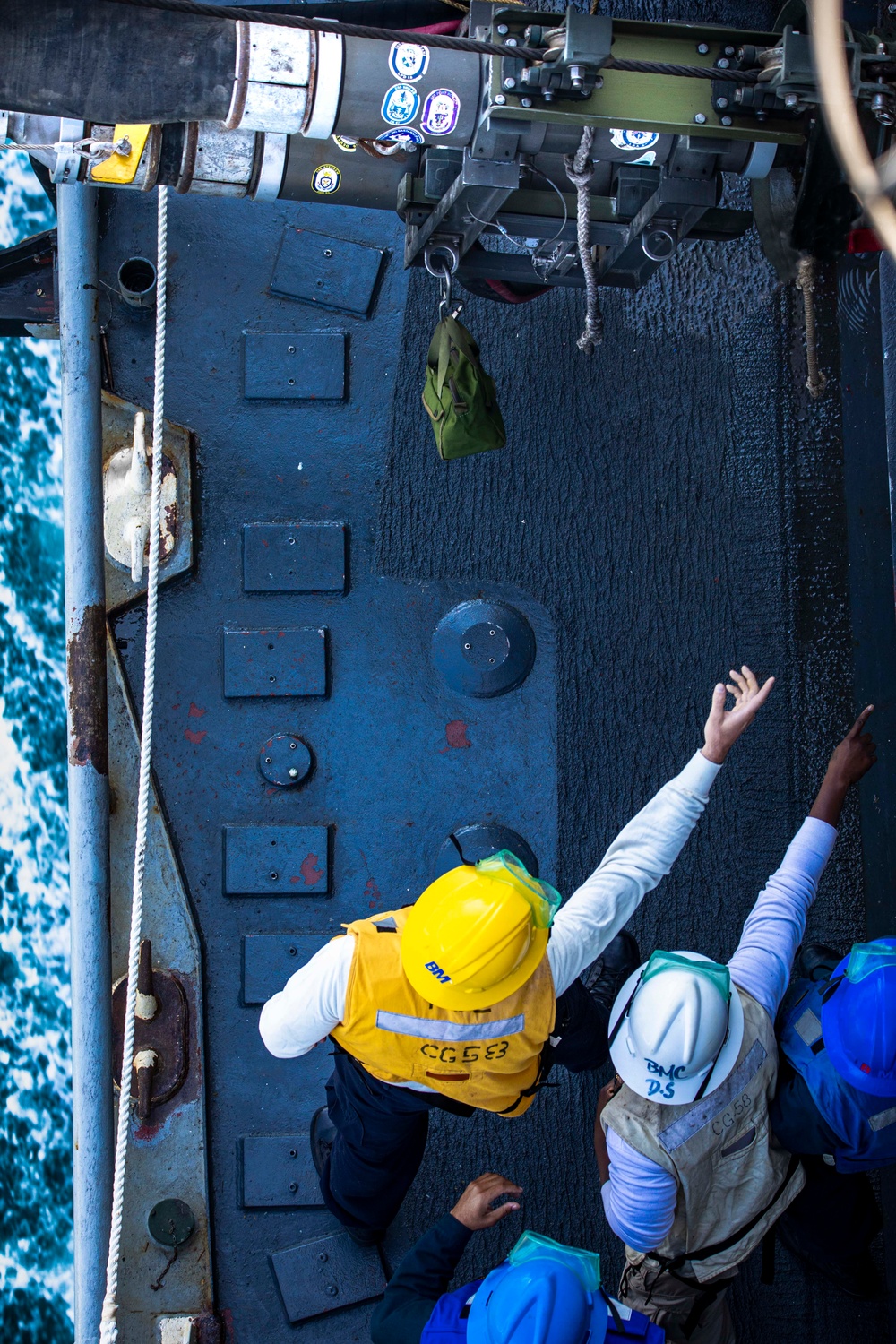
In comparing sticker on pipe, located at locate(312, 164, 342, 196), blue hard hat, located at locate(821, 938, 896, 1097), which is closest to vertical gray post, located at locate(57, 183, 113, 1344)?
sticker on pipe, located at locate(312, 164, 342, 196)

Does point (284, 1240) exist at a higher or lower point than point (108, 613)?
lower

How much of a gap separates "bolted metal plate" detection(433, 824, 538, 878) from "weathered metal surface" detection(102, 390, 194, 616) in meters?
1.13

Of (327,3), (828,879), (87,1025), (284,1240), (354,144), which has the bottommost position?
(284,1240)

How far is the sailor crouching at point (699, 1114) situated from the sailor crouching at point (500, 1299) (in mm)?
155

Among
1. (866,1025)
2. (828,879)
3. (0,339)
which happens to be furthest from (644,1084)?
(0,339)

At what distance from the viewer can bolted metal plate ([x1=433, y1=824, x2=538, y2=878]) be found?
3.29 metres

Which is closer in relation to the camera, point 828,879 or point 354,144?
point 354,144

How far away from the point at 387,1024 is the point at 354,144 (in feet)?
6.44

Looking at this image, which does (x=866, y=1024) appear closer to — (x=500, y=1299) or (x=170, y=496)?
(x=500, y=1299)

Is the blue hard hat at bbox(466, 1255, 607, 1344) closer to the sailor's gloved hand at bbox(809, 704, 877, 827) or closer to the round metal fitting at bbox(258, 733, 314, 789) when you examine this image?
the sailor's gloved hand at bbox(809, 704, 877, 827)

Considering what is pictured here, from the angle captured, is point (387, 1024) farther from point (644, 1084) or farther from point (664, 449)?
point (664, 449)

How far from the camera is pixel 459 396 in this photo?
285 cm

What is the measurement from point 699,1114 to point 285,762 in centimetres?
156

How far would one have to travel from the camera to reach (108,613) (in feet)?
11.1
